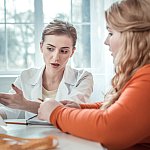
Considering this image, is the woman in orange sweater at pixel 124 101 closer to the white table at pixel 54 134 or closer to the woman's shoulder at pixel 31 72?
the white table at pixel 54 134

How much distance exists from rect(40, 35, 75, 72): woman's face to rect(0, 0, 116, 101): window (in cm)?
71

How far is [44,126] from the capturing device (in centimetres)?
123

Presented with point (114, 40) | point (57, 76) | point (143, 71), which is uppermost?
point (114, 40)

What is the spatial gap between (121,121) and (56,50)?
109 cm

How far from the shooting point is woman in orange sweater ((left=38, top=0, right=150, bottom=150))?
3.17ft

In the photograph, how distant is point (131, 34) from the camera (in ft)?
3.77

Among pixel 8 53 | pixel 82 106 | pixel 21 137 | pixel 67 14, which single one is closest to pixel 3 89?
pixel 8 53

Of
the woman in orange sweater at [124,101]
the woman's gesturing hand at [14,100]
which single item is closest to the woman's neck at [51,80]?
the woman's gesturing hand at [14,100]

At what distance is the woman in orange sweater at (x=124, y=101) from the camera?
965 mm

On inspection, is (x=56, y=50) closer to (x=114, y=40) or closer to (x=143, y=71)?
(x=114, y=40)

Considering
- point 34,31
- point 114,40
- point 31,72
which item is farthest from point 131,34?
point 34,31

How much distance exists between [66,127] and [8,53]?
75.9 inches

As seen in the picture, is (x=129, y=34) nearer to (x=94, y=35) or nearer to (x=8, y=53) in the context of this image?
(x=94, y=35)

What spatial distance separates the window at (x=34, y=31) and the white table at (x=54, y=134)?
5.07 ft
